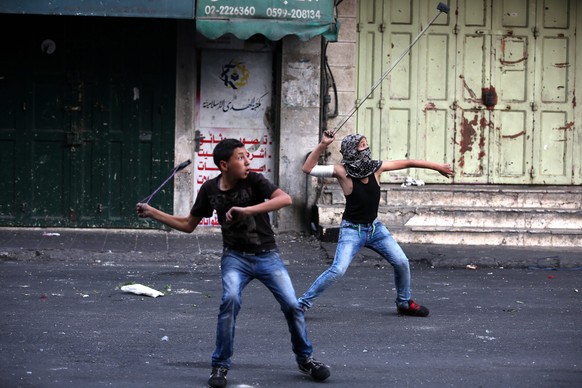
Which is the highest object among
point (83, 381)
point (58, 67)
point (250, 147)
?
point (58, 67)

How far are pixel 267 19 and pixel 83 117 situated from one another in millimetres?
3031

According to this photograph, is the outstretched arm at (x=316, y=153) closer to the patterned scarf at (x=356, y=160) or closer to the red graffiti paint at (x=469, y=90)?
the patterned scarf at (x=356, y=160)

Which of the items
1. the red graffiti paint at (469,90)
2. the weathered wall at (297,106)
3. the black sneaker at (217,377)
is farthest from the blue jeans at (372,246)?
the red graffiti paint at (469,90)

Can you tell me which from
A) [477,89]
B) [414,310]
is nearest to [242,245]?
[414,310]

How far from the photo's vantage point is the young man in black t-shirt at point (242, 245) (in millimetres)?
6789

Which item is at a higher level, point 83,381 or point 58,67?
point 58,67

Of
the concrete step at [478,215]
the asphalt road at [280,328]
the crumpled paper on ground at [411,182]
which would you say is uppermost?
the crumpled paper on ground at [411,182]

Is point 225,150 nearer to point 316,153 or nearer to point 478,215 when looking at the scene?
point 316,153

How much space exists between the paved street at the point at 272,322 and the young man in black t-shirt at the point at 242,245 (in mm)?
259

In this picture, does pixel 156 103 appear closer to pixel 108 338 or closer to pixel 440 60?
pixel 440 60

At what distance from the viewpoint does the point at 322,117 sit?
14859 millimetres

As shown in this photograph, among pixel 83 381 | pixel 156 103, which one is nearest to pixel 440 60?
pixel 156 103

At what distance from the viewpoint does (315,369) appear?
6.89 metres

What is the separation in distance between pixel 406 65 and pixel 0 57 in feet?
18.3
